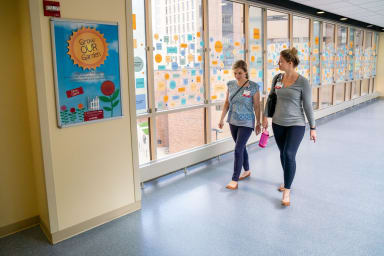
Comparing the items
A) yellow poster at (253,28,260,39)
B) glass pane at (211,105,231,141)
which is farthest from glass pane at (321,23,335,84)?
glass pane at (211,105,231,141)

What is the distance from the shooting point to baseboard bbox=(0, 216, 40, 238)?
298 cm

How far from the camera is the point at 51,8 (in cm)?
259

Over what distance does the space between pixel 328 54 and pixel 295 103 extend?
281 inches

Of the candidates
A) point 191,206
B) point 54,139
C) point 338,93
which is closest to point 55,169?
point 54,139

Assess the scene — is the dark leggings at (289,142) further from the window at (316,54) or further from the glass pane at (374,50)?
the glass pane at (374,50)

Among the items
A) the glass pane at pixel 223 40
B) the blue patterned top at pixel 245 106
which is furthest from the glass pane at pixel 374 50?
the blue patterned top at pixel 245 106

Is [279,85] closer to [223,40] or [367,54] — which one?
[223,40]

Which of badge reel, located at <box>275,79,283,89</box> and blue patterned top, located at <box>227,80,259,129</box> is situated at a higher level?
badge reel, located at <box>275,79,283,89</box>

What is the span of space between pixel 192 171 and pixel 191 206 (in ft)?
3.89

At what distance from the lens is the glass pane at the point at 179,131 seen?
4551 mm

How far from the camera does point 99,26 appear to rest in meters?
2.91

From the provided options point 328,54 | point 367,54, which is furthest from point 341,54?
point 367,54

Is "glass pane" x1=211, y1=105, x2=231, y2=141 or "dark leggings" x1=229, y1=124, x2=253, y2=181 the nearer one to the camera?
"dark leggings" x1=229, y1=124, x2=253, y2=181

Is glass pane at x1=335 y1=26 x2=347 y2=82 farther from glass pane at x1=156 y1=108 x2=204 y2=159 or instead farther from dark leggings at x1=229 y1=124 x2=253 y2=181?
dark leggings at x1=229 y1=124 x2=253 y2=181
